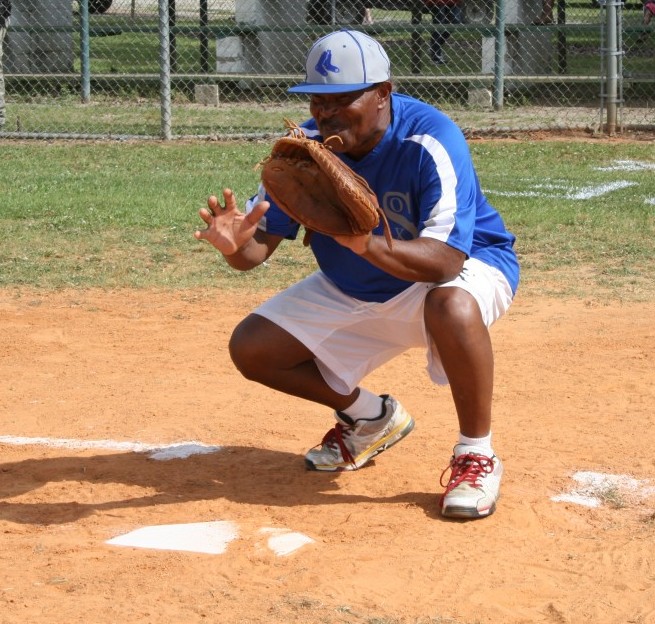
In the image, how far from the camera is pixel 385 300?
3963 millimetres

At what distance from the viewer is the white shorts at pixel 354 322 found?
3.89 meters

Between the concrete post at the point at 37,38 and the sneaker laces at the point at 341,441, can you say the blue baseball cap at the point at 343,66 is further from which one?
the concrete post at the point at 37,38

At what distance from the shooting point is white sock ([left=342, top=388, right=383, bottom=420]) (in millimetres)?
4250

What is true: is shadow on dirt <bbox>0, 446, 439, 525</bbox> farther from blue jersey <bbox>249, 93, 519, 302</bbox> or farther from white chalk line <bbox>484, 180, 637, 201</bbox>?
white chalk line <bbox>484, 180, 637, 201</bbox>

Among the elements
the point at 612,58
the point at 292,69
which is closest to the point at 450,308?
the point at 612,58

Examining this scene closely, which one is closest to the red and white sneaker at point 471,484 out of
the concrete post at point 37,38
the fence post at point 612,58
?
the fence post at point 612,58

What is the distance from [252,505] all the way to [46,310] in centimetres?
293

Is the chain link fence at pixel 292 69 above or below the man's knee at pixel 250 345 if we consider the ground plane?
above

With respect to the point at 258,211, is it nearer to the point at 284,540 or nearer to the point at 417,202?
the point at 417,202

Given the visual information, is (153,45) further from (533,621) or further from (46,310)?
(533,621)

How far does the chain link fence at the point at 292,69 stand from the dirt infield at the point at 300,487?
6398 millimetres

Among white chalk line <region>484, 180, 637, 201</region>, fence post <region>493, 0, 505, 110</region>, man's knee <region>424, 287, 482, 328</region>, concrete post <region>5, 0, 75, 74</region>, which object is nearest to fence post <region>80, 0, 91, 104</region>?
concrete post <region>5, 0, 75, 74</region>

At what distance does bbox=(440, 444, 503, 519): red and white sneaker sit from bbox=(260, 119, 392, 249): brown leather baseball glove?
0.87 meters

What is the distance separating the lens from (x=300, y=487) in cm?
409
